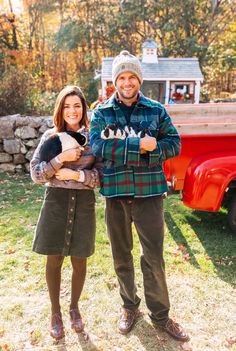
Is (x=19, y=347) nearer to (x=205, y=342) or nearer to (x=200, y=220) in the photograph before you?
(x=205, y=342)

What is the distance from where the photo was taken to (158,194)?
2262 millimetres

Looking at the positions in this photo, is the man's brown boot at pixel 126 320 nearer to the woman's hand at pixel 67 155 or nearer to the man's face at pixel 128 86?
the woman's hand at pixel 67 155

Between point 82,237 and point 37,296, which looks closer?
point 82,237

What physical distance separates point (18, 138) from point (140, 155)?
20.4 feet

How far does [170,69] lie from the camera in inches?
472

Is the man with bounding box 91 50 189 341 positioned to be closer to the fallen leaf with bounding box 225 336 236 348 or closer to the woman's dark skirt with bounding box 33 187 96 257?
the woman's dark skirt with bounding box 33 187 96 257

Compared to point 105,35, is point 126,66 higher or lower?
lower

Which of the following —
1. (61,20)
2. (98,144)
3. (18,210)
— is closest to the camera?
(98,144)

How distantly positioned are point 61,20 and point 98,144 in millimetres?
18712

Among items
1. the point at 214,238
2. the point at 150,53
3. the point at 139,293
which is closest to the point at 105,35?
the point at 150,53

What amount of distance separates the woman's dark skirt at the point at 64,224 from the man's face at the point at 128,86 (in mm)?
698

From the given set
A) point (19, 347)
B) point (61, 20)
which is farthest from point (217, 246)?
point (61, 20)

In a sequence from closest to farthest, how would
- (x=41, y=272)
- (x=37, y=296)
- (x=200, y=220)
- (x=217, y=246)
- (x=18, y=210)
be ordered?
(x=37, y=296) < (x=41, y=272) < (x=217, y=246) < (x=200, y=220) < (x=18, y=210)

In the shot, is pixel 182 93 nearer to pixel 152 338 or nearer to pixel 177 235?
pixel 177 235
